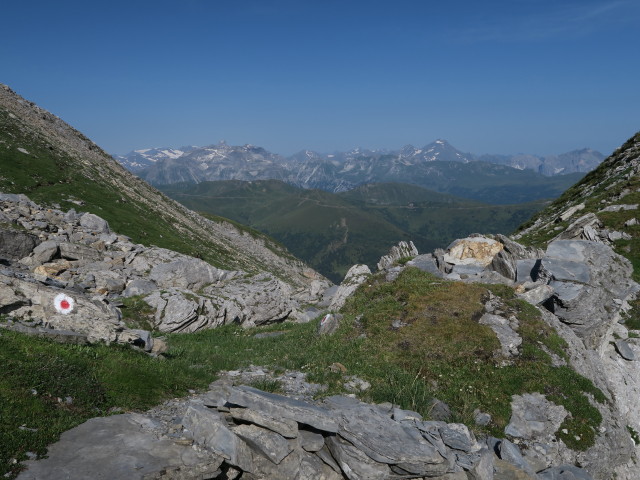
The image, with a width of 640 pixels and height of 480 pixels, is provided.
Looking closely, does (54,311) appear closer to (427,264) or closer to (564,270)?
(427,264)

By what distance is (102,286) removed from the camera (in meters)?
35.2

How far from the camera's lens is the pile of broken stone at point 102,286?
19.6 meters

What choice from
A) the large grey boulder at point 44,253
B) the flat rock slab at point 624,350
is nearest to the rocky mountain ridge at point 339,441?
the flat rock slab at point 624,350

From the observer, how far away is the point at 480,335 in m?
22.2

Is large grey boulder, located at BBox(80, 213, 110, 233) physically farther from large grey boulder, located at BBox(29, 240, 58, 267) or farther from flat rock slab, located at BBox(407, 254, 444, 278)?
flat rock slab, located at BBox(407, 254, 444, 278)

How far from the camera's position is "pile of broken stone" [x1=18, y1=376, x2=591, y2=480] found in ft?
35.0

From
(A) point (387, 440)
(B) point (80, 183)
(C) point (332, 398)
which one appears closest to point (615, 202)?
(C) point (332, 398)

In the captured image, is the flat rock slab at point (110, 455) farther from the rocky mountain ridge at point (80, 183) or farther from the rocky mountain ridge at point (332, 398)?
the rocky mountain ridge at point (80, 183)

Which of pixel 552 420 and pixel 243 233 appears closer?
pixel 552 420

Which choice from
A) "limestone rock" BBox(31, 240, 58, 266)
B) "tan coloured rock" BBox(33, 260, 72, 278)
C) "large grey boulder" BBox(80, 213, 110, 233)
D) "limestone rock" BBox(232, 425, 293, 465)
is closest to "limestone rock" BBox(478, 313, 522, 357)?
"limestone rock" BBox(232, 425, 293, 465)

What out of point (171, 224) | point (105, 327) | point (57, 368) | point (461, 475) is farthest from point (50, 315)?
point (171, 224)

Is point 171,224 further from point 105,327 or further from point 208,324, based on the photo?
point 105,327

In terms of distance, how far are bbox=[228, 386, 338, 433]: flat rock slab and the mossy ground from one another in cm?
388

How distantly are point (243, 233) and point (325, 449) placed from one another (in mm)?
188168
